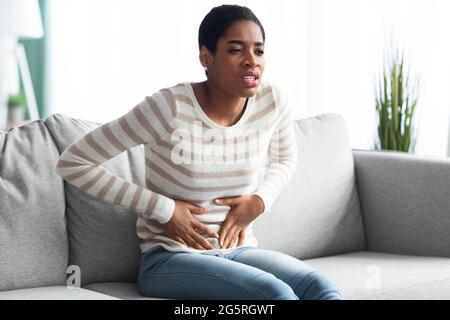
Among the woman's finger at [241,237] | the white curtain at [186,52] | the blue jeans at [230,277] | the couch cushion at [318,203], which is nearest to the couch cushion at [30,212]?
the blue jeans at [230,277]

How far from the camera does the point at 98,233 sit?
80.9 inches

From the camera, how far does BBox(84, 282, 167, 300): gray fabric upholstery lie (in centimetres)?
194

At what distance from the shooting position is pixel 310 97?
491cm

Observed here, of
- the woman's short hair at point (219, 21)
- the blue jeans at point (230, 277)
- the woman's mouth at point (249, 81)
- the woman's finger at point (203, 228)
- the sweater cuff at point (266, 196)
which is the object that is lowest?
the blue jeans at point (230, 277)

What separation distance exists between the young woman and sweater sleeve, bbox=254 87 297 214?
0.07 m

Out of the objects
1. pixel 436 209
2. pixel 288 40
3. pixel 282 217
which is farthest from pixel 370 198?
pixel 288 40

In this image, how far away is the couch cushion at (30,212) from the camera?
1.91m

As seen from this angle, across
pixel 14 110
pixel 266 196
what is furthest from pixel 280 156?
pixel 14 110

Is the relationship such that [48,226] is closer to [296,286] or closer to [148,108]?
[148,108]

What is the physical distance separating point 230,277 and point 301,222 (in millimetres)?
719

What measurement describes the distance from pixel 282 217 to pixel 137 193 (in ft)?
2.10

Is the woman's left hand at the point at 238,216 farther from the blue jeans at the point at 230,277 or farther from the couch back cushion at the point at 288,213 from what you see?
the couch back cushion at the point at 288,213

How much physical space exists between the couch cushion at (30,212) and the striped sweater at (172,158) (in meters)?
0.11
